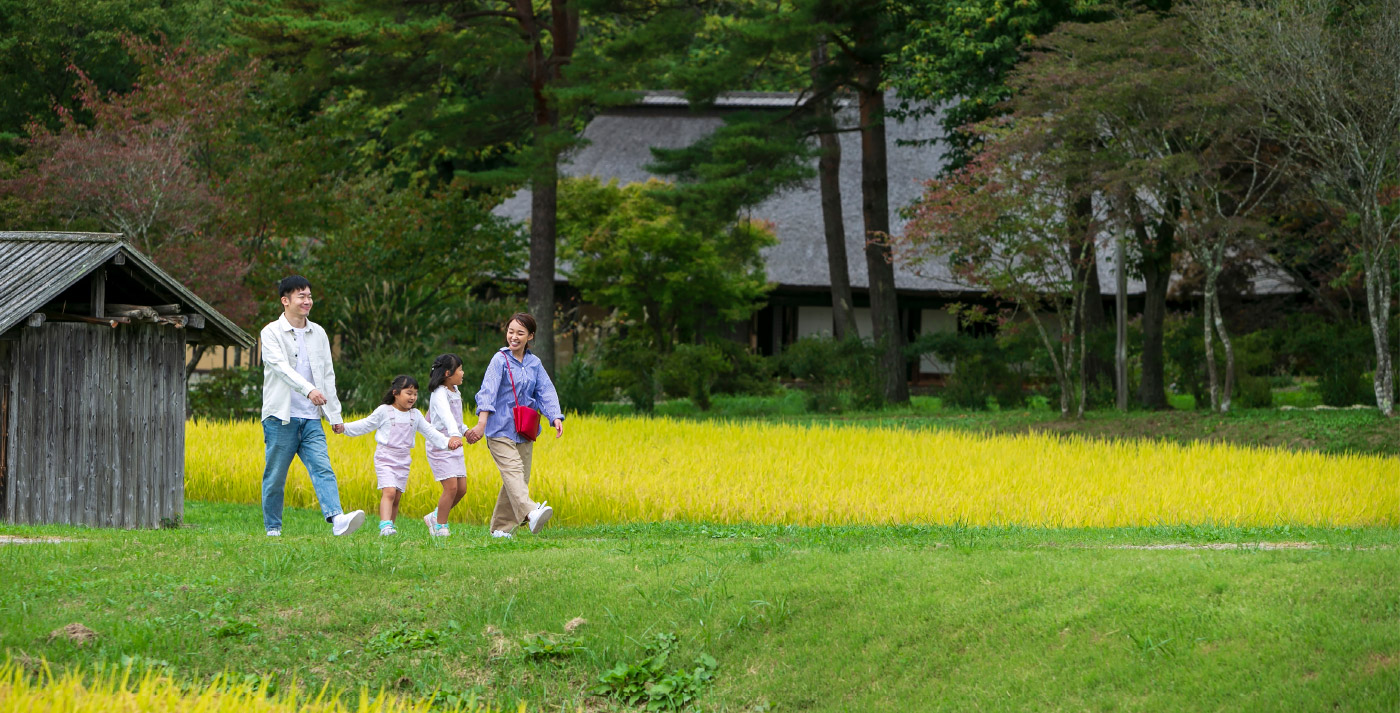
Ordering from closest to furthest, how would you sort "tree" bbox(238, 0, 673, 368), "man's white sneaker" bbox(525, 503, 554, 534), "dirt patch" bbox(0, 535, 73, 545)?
"dirt patch" bbox(0, 535, 73, 545) → "man's white sneaker" bbox(525, 503, 554, 534) → "tree" bbox(238, 0, 673, 368)

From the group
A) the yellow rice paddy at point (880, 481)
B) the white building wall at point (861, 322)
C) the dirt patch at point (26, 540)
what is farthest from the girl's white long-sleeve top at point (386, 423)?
the white building wall at point (861, 322)

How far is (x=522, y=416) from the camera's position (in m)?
9.09

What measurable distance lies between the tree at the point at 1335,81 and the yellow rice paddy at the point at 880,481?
3886 millimetres

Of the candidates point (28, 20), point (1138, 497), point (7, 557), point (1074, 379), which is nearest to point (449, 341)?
point (28, 20)

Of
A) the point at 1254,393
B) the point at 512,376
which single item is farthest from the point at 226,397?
the point at 1254,393

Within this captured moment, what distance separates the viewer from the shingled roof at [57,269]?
32.7 feet

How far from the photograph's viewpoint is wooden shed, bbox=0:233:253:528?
10227 mm

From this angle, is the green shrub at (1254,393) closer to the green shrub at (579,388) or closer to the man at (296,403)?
the green shrub at (579,388)

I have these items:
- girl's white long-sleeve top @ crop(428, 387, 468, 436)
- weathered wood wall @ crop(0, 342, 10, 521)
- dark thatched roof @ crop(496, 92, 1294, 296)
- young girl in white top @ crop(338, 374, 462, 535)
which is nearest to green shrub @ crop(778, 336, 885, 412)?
dark thatched roof @ crop(496, 92, 1294, 296)

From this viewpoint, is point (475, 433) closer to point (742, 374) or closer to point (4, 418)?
point (4, 418)

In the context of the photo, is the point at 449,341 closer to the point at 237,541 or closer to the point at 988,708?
the point at 237,541

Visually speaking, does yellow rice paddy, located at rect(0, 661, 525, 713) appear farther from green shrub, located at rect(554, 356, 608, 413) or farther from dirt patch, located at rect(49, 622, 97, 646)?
green shrub, located at rect(554, 356, 608, 413)

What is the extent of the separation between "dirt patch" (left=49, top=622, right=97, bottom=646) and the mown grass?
3 cm

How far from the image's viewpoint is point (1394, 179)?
18.7m
